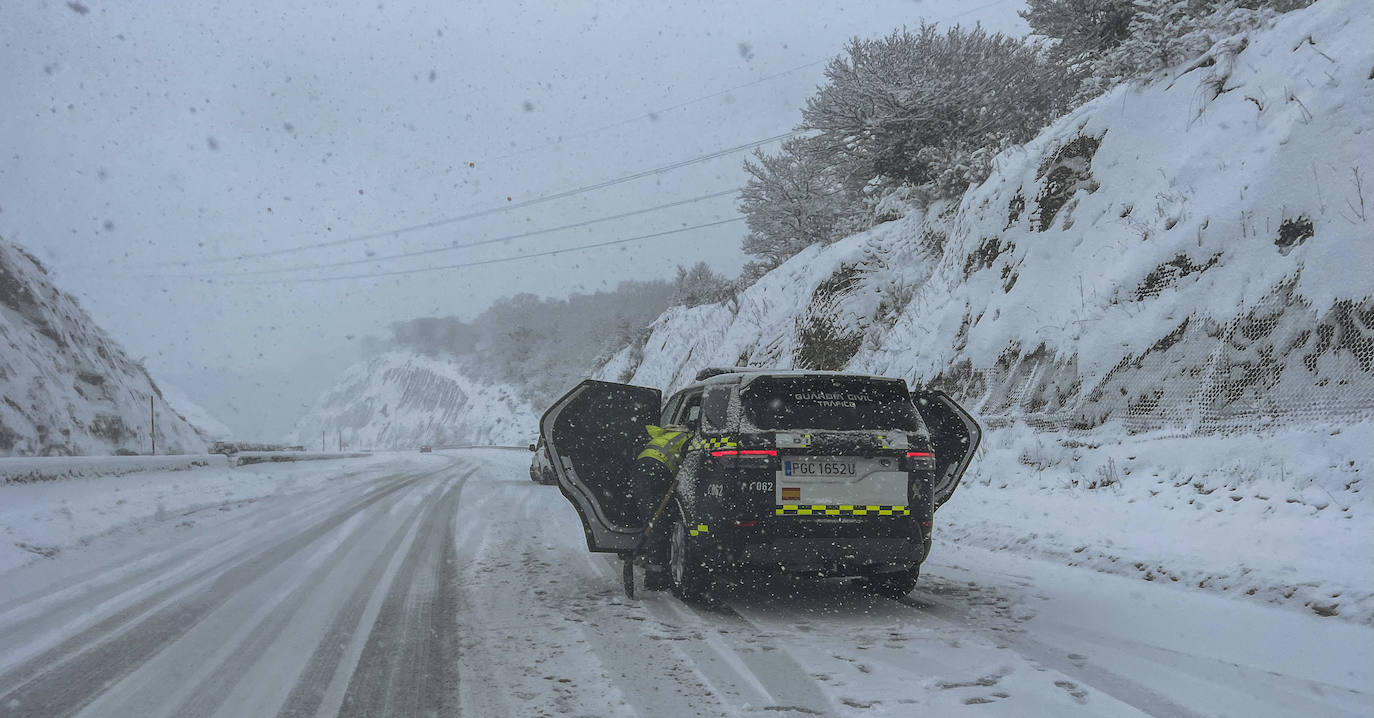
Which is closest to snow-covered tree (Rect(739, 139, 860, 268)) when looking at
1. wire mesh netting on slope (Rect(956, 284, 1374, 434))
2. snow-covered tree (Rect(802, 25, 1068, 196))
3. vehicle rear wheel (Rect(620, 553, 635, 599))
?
snow-covered tree (Rect(802, 25, 1068, 196))

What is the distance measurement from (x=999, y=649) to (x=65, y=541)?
10156mm

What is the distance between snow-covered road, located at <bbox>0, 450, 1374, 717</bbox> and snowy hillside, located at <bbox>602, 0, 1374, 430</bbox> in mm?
3238

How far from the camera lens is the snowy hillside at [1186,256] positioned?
7.63 m

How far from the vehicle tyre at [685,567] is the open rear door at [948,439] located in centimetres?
269

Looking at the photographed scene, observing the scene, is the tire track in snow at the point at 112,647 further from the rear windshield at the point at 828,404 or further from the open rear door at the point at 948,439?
the open rear door at the point at 948,439

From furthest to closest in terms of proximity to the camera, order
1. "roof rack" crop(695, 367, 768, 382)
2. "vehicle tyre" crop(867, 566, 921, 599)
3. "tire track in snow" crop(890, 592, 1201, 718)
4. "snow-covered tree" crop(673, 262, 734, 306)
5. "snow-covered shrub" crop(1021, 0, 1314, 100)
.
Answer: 1. "snow-covered tree" crop(673, 262, 734, 306)
2. "snow-covered shrub" crop(1021, 0, 1314, 100)
3. "roof rack" crop(695, 367, 768, 382)
4. "vehicle tyre" crop(867, 566, 921, 599)
5. "tire track in snow" crop(890, 592, 1201, 718)

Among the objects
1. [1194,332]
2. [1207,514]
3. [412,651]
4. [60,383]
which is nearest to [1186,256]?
[1194,332]

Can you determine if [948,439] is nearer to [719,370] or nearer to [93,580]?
[719,370]

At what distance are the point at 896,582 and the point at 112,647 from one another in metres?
5.26

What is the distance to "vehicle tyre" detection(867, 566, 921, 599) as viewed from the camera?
19.2 ft

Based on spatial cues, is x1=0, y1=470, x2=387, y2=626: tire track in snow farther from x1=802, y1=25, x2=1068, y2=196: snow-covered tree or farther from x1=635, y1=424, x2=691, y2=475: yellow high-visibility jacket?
x1=802, y1=25, x2=1068, y2=196: snow-covered tree

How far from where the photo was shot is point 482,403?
107m

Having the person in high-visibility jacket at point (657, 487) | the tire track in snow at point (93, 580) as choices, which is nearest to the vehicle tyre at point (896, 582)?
the person in high-visibility jacket at point (657, 487)

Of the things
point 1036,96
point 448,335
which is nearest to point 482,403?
point 448,335
